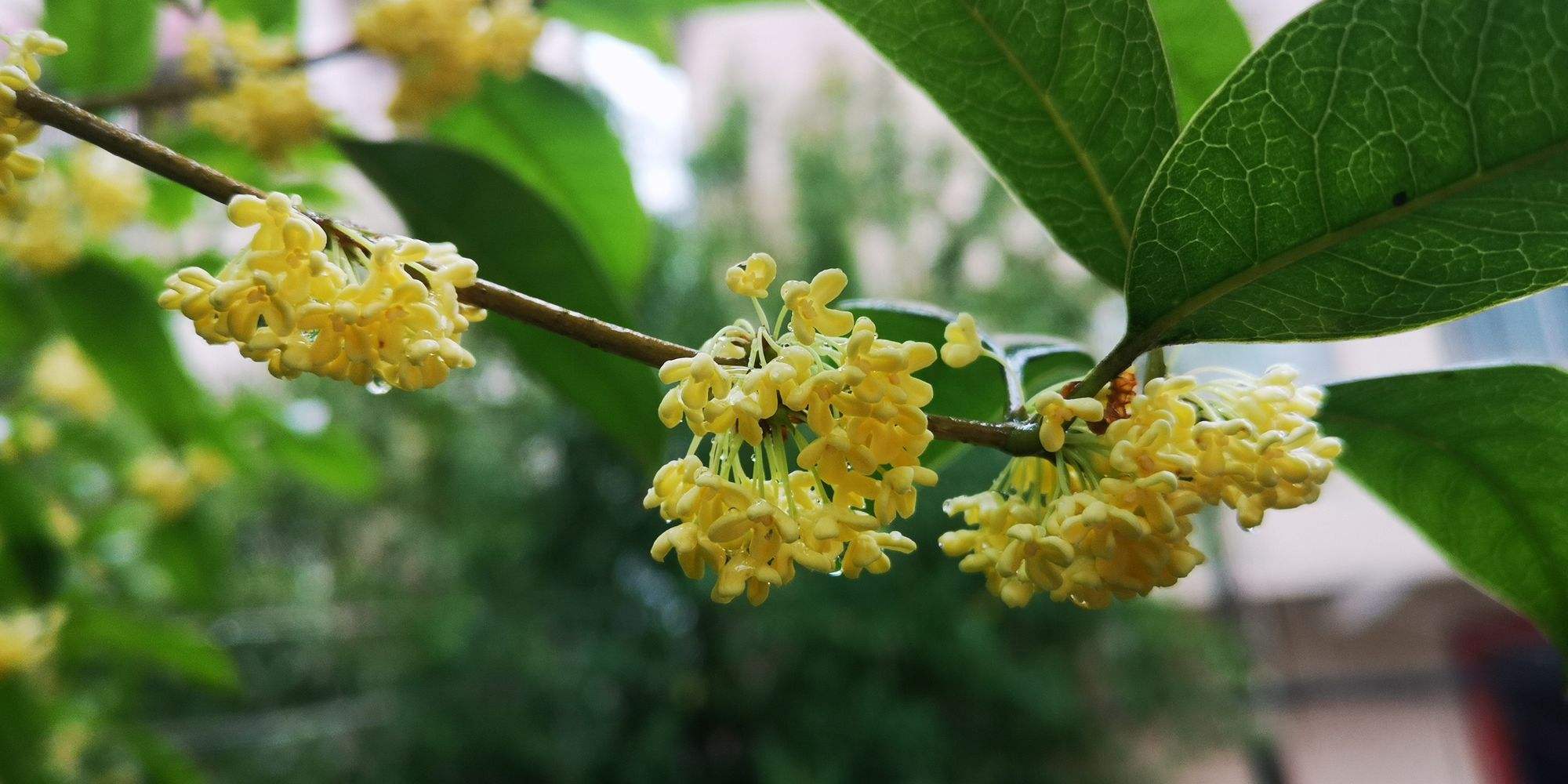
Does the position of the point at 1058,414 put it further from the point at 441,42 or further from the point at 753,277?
the point at 441,42

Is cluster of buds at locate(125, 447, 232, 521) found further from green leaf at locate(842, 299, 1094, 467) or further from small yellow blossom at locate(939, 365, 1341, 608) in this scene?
small yellow blossom at locate(939, 365, 1341, 608)

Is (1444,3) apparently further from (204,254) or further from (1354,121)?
(204,254)

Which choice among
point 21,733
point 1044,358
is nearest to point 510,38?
point 1044,358

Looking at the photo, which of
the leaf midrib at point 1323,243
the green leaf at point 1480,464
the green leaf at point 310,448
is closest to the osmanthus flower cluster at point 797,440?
the leaf midrib at point 1323,243

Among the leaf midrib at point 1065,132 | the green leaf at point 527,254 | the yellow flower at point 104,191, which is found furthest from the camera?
the yellow flower at point 104,191

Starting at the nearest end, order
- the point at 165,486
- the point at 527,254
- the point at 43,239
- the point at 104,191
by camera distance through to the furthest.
Result: the point at 527,254 < the point at 43,239 < the point at 104,191 < the point at 165,486

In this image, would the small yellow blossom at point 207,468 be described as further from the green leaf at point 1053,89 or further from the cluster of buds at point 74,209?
the green leaf at point 1053,89
